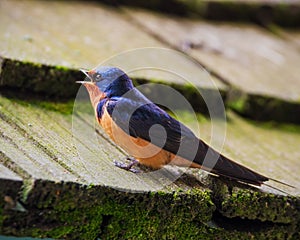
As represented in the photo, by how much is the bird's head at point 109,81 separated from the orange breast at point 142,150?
0.17 metres

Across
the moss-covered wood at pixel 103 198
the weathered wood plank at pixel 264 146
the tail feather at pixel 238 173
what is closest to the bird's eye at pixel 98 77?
the moss-covered wood at pixel 103 198

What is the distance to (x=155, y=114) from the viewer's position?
274 centimetres

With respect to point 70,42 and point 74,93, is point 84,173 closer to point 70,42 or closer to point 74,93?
A: point 74,93

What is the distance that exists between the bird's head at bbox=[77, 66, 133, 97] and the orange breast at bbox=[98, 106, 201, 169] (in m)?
0.17

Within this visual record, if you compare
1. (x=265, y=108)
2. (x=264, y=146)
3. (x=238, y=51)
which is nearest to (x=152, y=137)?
(x=264, y=146)

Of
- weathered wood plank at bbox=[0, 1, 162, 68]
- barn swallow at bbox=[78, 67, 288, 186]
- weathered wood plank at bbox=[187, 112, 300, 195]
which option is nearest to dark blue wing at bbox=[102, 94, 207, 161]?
barn swallow at bbox=[78, 67, 288, 186]

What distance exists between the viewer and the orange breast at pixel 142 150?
2.71 meters

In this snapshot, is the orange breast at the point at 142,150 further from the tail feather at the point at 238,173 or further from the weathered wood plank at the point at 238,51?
the weathered wood plank at the point at 238,51

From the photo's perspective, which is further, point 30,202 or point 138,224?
point 138,224

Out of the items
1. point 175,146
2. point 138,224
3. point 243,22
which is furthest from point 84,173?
point 243,22

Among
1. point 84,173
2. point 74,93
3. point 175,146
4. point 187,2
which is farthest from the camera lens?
point 187,2

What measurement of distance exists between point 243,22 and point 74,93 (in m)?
2.29

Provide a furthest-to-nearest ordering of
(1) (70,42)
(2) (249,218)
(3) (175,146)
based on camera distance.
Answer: (1) (70,42) < (3) (175,146) < (2) (249,218)

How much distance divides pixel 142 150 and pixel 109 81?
38 centimetres
